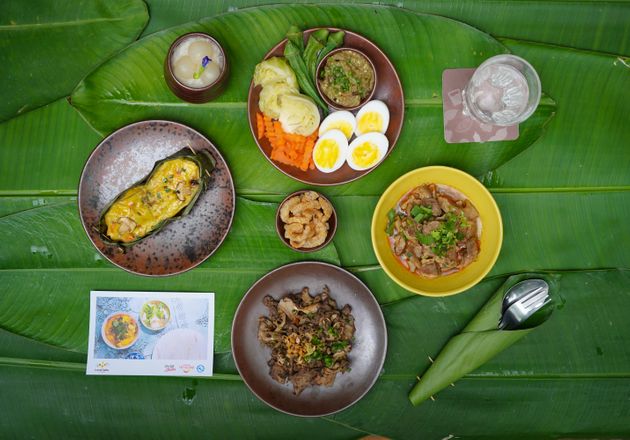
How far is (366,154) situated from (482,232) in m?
0.75

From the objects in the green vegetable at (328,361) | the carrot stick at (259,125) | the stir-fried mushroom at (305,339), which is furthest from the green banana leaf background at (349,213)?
the green vegetable at (328,361)

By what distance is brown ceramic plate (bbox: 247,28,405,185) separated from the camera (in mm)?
2363

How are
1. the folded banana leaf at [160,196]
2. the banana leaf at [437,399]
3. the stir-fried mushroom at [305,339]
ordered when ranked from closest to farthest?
1. the folded banana leaf at [160,196]
2. the stir-fried mushroom at [305,339]
3. the banana leaf at [437,399]

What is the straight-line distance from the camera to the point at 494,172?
99.2 inches

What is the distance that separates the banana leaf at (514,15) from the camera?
247 centimetres

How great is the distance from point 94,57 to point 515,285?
2566 mm

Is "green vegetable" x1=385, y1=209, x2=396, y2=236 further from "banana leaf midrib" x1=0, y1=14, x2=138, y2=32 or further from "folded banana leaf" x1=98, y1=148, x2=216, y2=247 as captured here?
"banana leaf midrib" x1=0, y1=14, x2=138, y2=32

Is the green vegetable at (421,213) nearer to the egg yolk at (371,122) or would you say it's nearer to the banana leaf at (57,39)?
the egg yolk at (371,122)

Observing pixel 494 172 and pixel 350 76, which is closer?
pixel 350 76

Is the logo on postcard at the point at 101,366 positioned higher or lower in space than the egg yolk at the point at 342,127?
lower

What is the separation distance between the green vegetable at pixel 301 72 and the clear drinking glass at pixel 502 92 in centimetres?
78

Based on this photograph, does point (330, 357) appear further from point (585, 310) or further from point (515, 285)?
point (585, 310)

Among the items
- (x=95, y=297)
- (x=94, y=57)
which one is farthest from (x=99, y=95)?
(x=95, y=297)

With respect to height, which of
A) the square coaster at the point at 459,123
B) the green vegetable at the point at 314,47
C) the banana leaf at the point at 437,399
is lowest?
Result: the banana leaf at the point at 437,399
